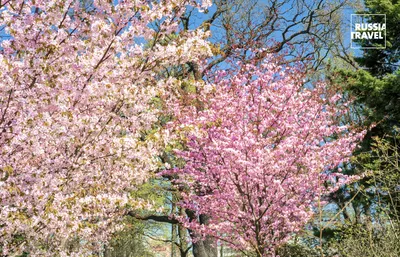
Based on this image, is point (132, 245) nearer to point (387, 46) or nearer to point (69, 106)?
point (387, 46)

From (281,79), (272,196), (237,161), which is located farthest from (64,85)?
(281,79)

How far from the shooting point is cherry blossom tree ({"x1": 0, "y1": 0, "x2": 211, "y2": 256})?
4902 mm

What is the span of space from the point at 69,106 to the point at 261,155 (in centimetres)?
447

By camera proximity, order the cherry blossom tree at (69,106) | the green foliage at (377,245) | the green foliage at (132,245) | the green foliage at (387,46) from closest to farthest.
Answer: the cherry blossom tree at (69,106) → the green foliage at (377,245) → the green foliage at (387,46) → the green foliage at (132,245)

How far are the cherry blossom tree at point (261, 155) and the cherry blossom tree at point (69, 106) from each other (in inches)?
96.3

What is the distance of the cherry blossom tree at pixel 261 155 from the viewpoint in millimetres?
8703

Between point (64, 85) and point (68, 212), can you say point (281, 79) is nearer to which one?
point (64, 85)

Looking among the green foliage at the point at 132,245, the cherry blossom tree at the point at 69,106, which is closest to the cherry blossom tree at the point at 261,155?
the cherry blossom tree at the point at 69,106

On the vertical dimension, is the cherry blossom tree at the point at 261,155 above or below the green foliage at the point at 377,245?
above

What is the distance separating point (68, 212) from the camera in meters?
5.02

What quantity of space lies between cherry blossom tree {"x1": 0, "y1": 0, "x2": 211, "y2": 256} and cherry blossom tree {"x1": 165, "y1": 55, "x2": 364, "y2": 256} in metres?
2.44

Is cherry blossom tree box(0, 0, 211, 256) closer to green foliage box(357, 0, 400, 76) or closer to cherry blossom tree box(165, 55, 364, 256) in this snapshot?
cherry blossom tree box(165, 55, 364, 256)

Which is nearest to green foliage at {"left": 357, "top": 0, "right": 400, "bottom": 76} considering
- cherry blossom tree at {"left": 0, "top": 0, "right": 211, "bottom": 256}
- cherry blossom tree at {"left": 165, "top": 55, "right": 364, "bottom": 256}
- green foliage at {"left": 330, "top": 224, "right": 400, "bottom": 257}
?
cherry blossom tree at {"left": 165, "top": 55, "right": 364, "bottom": 256}

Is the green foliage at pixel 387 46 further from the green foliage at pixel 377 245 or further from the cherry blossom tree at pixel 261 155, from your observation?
the green foliage at pixel 377 245
